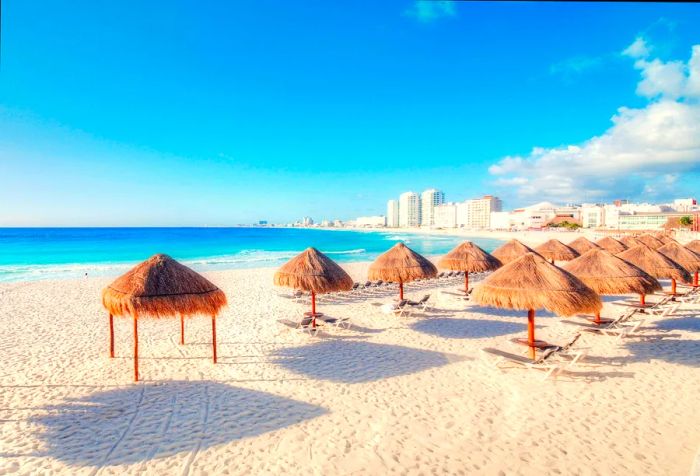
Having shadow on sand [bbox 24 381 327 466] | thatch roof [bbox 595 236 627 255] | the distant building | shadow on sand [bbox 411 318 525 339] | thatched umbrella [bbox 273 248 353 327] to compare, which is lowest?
shadow on sand [bbox 24 381 327 466]

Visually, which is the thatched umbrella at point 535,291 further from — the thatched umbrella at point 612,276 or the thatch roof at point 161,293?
the thatch roof at point 161,293

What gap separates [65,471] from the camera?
12.3ft

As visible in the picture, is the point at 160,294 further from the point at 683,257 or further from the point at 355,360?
the point at 683,257

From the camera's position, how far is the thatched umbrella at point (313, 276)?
8.38m

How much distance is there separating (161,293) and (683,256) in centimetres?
1412

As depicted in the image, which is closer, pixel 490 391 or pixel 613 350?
pixel 490 391

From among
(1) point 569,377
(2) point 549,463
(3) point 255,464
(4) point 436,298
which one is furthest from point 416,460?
(4) point 436,298

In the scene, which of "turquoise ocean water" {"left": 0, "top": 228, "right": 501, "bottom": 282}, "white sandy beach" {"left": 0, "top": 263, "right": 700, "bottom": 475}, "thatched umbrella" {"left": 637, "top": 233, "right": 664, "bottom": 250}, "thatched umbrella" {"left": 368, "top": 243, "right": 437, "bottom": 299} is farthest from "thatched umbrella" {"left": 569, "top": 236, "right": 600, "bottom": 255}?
"turquoise ocean water" {"left": 0, "top": 228, "right": 501, "bottom": 282}

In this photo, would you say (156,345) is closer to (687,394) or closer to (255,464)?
(255,464)

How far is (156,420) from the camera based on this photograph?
470 centimetres

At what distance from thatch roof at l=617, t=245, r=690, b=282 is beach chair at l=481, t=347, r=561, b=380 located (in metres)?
5.59

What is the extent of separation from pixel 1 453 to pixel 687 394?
8.61 meters

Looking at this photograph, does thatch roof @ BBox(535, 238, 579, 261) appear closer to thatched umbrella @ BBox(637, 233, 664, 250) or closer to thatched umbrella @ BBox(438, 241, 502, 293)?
thatched umbrella @ BBox(438, 241, 502, 293)

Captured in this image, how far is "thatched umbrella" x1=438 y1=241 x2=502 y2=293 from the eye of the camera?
37.8ft
